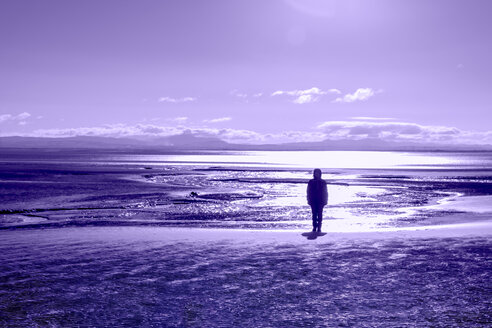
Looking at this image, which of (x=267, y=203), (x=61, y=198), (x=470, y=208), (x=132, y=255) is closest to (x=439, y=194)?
(x=470, y=208)

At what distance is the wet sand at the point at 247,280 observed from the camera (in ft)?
26.0

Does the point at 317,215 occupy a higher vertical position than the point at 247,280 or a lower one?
higher

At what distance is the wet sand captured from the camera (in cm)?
791

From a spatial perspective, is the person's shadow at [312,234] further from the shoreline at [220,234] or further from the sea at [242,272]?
the sea at [242,272]

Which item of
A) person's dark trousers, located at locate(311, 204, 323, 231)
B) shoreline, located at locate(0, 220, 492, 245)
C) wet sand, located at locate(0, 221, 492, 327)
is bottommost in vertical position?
shoreline, located at locate(0, 220, 492, 245)

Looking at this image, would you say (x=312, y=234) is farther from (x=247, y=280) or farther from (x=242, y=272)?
(x=247, y=280)

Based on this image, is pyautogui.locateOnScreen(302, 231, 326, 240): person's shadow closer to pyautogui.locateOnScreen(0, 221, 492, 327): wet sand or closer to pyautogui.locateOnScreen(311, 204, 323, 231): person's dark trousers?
pyautogui.locateOnScreen(0, 221, 492, 327): wet sand

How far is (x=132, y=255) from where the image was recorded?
12.9m

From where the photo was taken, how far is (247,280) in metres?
10.1

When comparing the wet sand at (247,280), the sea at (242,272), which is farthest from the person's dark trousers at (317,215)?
the wet sand at (247,280)

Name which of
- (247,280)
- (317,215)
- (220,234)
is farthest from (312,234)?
(247,280)

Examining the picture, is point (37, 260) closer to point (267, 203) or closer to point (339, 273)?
point (339, 273)

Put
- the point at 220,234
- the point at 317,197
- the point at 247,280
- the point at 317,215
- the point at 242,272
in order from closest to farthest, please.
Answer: the point at 247,280 < the point at 242,272 < the point at 220,234 < the point at 317,197 < the point at 317,215

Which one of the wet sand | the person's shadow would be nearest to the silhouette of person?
the person's shadow
